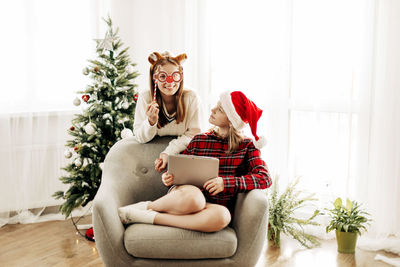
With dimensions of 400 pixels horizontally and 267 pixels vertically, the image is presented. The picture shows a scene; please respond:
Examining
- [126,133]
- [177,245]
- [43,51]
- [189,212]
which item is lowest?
[177,245]

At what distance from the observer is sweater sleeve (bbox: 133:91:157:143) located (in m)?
2.38

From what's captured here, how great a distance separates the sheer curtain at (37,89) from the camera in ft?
10.5

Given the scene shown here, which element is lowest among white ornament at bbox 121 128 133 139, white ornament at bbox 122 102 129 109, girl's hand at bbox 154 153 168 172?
girl's hand at bbox 154 153 168 172

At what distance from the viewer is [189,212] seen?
2018 mm

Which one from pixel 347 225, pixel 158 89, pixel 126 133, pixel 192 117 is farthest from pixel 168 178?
pixel 347 225

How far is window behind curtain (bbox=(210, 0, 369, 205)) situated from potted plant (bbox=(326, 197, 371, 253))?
283 mm

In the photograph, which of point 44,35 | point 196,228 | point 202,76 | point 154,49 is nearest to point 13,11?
point 44,35

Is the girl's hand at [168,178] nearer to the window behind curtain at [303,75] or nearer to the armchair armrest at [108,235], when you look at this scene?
the armchair armrest at [108,235]

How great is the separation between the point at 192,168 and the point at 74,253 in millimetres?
1209

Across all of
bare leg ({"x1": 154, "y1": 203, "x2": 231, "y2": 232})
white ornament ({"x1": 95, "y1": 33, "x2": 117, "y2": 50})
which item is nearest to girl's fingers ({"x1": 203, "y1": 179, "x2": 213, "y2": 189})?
bare leg ({"x1": 154, "y1": 203, "x2": 231, "y2": 232})

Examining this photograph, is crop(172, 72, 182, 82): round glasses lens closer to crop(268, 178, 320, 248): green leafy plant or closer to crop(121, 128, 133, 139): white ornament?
crop(121, 128, 133, 139): white ornament

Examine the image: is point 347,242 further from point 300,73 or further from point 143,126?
point 143,126

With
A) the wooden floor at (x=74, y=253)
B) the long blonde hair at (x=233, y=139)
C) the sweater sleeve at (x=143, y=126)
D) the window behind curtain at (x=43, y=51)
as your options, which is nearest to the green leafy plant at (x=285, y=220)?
the wooden floor at (x=74, y=253)

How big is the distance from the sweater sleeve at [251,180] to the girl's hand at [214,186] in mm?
27
